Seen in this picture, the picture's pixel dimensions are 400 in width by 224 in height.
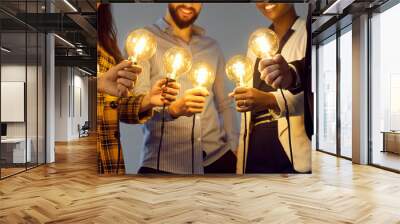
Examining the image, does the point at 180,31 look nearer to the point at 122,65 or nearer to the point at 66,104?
the point at 122,65

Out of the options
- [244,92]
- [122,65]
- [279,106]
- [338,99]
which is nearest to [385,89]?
[338,99]

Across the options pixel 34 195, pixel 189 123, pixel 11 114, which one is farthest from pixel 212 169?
pixel 11 114

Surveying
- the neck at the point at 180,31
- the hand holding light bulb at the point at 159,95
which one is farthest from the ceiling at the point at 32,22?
the hand holding light bulb at the point at 159,95

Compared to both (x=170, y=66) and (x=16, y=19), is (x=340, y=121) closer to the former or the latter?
(x=170, y=66)

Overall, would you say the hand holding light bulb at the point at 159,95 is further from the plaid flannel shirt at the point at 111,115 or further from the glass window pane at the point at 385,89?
the glass window pane at the point at 385,89

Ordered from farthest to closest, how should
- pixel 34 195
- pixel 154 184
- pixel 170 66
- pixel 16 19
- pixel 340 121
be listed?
pixel 340 121
pixel 16 19
pixel 170 66
pixel 154 184
pixel 34 195

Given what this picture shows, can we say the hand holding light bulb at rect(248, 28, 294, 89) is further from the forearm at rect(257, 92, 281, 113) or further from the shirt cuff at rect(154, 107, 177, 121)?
the shirt cuff at rect(154, 107, 177, 121)

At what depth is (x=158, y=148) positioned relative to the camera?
6.51m

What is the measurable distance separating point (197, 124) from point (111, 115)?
144 cm

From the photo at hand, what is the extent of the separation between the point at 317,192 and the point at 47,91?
236 inches

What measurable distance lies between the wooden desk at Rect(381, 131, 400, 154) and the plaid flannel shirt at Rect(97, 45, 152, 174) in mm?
4840

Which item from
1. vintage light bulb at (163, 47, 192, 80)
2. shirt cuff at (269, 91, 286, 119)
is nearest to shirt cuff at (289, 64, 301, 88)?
shirt cuff at (269, 91, 286, 119)

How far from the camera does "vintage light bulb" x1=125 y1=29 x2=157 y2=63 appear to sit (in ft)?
21.0

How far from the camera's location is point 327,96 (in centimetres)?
1048
